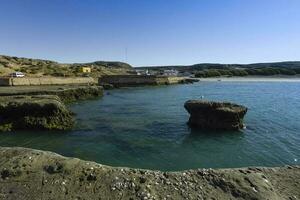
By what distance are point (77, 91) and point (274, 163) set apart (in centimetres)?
4575

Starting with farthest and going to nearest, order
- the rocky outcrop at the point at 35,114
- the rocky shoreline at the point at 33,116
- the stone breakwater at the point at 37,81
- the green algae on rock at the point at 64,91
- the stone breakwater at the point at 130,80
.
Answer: the stone breakwater at the point at 130,80 < the stone breakwater at the point at 37,81 < the green algae on rock at the point at 64,91 < the rocky outcrop at the point at 35,114 < the rocky shoreline at the point at 33,116

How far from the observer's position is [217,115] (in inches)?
1246

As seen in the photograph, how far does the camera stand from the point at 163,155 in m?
22.7

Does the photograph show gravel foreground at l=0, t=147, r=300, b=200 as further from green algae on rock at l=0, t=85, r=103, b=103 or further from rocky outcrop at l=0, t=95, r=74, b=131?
green algae on rock at l=0, t=85, r=103, b=103

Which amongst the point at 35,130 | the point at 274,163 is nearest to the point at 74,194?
the point at 274,163

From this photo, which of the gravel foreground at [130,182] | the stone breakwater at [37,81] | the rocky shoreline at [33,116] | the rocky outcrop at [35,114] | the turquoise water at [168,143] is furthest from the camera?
the stone breakwater at [37,81]

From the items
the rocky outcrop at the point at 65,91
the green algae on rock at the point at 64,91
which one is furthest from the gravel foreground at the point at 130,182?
the rocky outcrop at the point at 65,91

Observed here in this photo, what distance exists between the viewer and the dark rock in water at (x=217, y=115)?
103 ft

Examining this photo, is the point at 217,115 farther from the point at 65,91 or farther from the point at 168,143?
the point at 65,91

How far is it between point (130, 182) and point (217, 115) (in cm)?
2062

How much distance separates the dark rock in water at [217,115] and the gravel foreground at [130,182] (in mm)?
17250

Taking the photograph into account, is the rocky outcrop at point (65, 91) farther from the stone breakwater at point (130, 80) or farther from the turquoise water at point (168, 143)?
the stone breakwater at point (130, 80)

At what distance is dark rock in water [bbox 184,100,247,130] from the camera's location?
3125 cm

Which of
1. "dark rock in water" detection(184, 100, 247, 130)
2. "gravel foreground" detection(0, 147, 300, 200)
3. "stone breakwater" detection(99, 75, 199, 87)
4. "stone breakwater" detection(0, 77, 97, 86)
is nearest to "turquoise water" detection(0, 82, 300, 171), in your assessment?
"dark rock in water" detection(184, 100, 247, 130)
